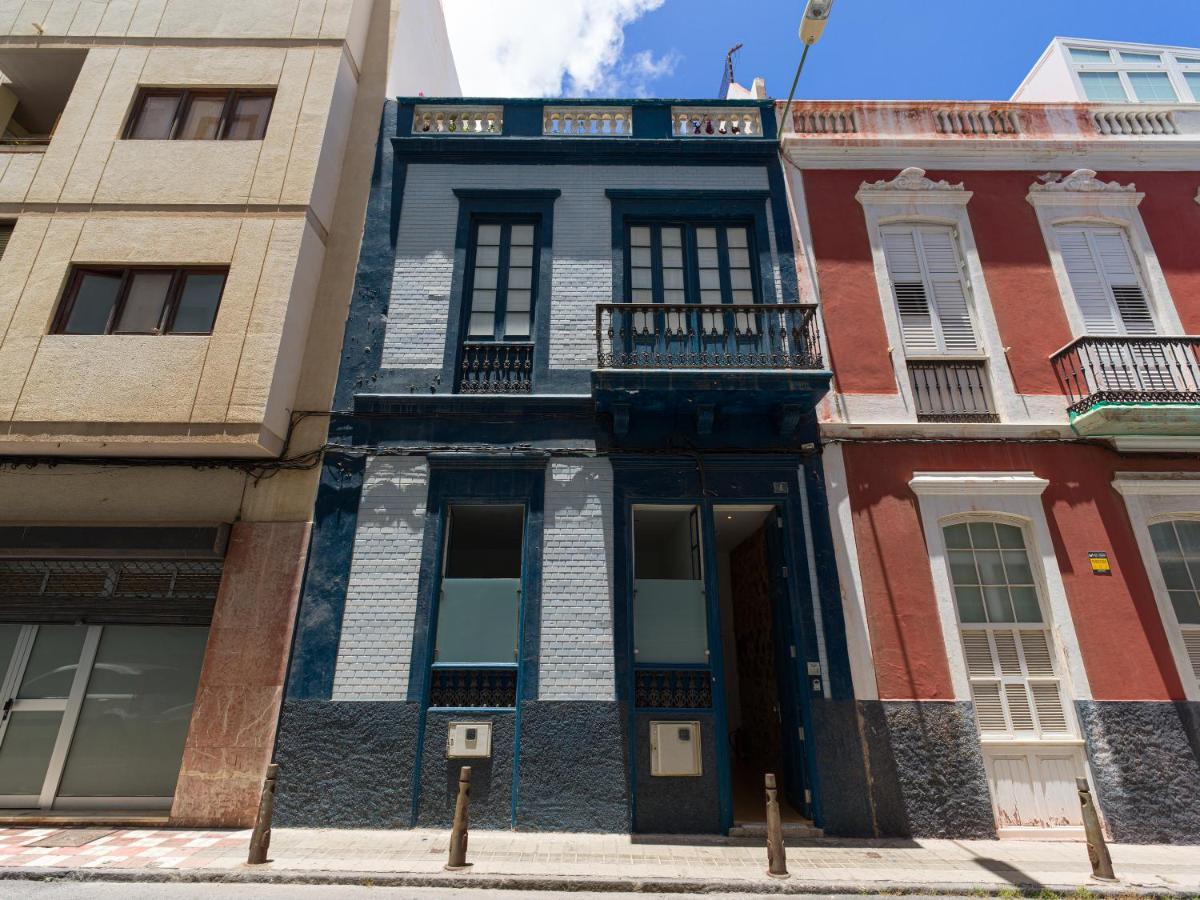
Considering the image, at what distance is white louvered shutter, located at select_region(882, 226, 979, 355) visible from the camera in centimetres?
875

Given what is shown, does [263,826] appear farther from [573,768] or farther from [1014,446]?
[1014,446]

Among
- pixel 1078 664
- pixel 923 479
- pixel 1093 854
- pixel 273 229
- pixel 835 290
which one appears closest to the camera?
pixel 1093 854

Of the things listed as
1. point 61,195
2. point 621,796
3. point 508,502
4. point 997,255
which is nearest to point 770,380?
point 508,502

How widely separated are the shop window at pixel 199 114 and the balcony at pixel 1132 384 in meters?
12.3

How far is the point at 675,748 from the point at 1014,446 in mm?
5986

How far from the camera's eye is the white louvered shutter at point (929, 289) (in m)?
8.75

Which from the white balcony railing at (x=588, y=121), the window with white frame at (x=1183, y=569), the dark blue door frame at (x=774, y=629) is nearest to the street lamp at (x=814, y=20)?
the white balcony railing at (x=588, y=121)

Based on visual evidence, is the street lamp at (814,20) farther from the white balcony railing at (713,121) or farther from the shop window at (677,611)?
the shop window at (677,611)

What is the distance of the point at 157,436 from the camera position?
737 centimetres

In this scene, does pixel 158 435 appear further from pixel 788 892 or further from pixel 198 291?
pixel 788 892

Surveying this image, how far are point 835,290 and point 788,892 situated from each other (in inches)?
295

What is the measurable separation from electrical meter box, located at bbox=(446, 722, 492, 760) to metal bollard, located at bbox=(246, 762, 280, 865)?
189cm

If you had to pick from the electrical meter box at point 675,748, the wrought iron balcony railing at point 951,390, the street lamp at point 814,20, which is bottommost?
the electrical meter box at point 675,748

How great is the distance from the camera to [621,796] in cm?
678
